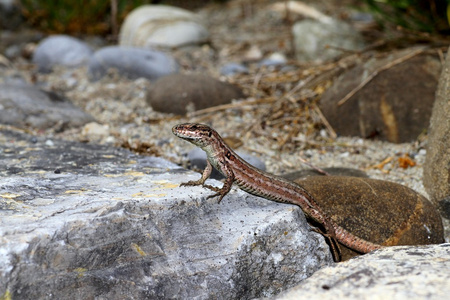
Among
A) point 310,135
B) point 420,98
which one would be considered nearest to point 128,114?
point 310,135

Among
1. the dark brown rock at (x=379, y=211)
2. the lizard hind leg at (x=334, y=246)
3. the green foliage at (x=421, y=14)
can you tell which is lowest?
the lizard hind leg at (x=334, y=246)

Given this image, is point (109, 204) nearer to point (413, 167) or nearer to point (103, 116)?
point (413, 167)

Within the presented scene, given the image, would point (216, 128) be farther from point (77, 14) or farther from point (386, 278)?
point (77, 14)

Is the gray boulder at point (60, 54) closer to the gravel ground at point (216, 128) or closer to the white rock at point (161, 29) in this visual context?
the gravel ground at point (216, 128)

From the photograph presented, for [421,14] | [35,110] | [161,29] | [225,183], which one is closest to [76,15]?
[161,29]

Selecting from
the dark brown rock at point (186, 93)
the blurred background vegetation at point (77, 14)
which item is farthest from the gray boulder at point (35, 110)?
the blurred background vegetation at point (77, 14)

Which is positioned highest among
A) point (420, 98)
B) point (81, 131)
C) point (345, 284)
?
point (420, 98)

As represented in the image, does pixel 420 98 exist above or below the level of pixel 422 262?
above
